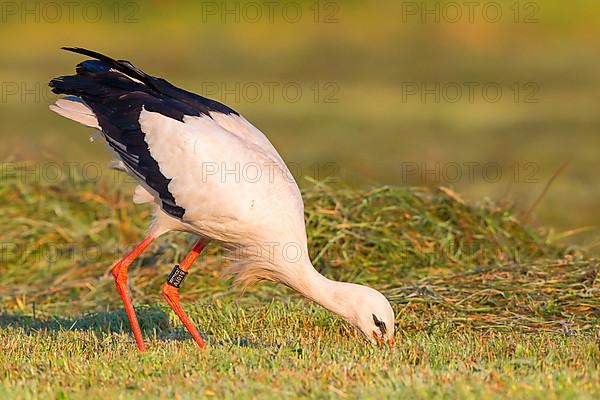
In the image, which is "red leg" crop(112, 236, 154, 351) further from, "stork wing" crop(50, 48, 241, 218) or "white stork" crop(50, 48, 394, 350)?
"stork wing" crop(50, 48, 241, 218)

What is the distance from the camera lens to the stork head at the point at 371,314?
6.52 meters

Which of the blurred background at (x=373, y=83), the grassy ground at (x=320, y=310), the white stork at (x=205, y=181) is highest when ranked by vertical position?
the white stork at (x=205, y=181)

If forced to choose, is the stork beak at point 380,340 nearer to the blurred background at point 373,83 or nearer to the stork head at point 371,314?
the stork head at point 371,314

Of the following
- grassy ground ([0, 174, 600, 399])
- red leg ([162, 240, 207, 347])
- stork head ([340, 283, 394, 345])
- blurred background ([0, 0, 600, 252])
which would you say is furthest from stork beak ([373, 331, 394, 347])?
blurred background ([0, 0, 600, 252])

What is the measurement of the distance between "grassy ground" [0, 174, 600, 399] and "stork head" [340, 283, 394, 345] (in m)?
0.13

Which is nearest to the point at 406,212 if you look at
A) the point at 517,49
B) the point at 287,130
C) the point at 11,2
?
the point at 287,130

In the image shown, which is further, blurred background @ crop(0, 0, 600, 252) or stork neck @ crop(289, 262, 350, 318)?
blurred background @ crop(0, 0, 600, 252)

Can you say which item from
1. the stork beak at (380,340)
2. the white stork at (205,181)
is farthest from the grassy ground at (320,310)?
the white stork at (205,181)

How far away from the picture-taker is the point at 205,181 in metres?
6.59

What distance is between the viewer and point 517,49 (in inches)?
1126

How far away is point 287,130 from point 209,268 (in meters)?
9.98

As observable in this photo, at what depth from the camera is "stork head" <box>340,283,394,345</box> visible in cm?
652

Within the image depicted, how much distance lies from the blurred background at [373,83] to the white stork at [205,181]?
3.04m

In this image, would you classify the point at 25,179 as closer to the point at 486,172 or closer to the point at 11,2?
the point at 486,172
